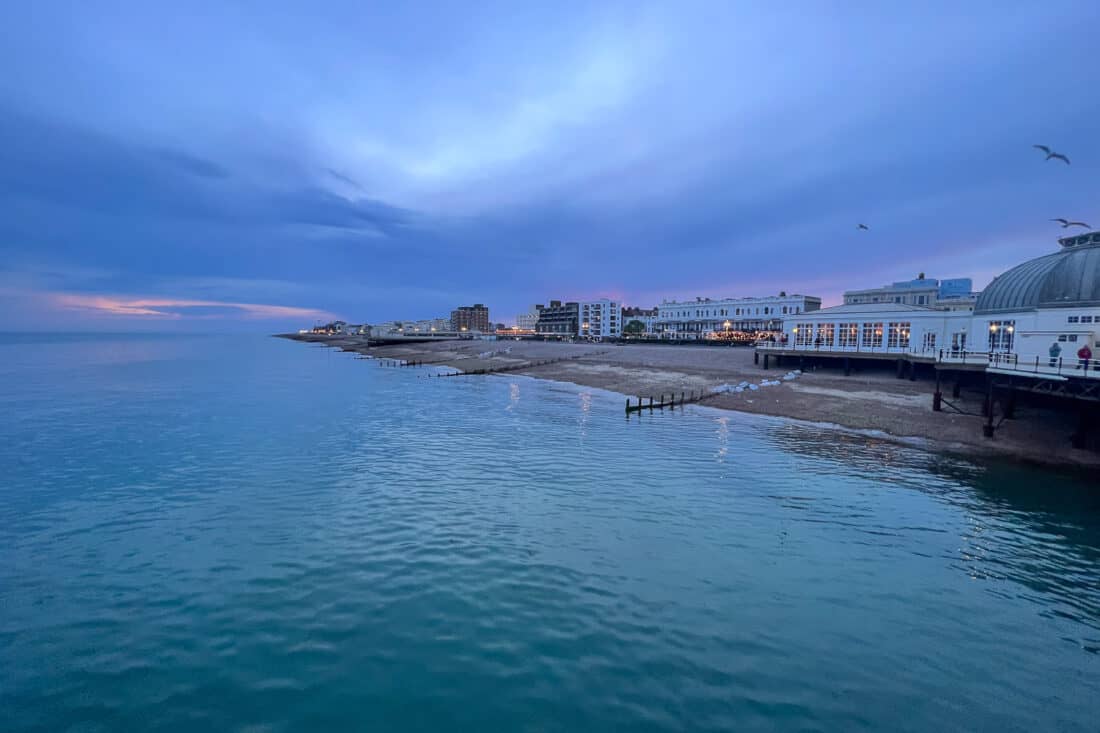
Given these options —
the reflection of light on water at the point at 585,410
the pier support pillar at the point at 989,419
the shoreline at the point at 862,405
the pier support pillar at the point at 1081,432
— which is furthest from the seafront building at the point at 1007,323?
the reflection of light on water at the point at 585,410

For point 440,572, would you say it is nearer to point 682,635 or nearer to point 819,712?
point 682,635

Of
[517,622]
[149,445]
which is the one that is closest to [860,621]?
[517,622]

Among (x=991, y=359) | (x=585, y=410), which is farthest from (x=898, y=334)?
(x=585, y=410)

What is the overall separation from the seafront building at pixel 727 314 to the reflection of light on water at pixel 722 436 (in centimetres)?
9301

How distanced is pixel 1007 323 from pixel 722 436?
38.1 m

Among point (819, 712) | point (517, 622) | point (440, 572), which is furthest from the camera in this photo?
point (440, 572)

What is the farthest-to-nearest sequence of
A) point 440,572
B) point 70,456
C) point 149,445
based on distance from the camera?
1. point 149,445
2. point 70,456
3. point 440,572

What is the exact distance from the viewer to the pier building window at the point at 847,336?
70.5 m

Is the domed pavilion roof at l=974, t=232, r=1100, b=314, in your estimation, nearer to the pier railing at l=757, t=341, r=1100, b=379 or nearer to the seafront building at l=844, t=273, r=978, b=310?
the pier railing at l=757, t=341, r=1100, b=379

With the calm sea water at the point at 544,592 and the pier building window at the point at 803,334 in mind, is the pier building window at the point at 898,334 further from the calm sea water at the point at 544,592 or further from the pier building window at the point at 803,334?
the calm sea water at the point at 544,592

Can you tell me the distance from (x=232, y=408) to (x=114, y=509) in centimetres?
2725

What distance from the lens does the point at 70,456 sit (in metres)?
27.4

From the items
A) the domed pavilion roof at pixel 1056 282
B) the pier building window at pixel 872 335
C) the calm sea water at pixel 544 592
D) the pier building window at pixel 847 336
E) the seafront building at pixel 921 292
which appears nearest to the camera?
the calm sea water at pixel 544 592

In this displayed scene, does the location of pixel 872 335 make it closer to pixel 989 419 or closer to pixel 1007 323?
pixel 1007 323
